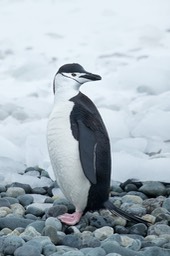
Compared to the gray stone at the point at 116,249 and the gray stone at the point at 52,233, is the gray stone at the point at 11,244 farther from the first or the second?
the gray stone at the point at 116,249

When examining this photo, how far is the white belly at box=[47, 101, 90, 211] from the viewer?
12.9 ft

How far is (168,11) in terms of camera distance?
9438 millimetres

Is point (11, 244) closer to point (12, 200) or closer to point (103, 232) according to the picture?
point (103, 232)

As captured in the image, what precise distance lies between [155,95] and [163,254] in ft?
11.6

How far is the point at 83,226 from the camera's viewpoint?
394cm

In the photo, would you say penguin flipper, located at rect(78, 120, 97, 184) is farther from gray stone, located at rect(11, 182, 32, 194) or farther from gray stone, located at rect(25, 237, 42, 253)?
gray stone, located at rect(11, 182, 32, 194)

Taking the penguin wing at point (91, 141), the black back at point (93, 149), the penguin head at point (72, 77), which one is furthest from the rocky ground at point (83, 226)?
the penguin head at point (72, 77)

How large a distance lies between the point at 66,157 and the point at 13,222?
1.22 ft

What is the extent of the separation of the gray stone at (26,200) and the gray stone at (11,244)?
0.75m

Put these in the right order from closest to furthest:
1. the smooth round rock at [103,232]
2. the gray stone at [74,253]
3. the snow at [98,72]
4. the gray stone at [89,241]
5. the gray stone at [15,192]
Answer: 1. the gray stone at [74,253]
2. the gray stone at [89,241]
3. the smooth round rock at [103,232]
4. the gray stone at [15,192]
5. the snow at [98,72]

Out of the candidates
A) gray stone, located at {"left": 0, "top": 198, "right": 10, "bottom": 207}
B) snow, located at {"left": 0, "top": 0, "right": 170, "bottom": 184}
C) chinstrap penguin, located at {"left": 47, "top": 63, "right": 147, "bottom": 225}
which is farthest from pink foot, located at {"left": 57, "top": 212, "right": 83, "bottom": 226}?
snow, located at {"left": 0, "top": 0, "right": 170, "bottom": 184}

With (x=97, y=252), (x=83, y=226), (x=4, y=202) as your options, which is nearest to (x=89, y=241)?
(x=97, y=252)

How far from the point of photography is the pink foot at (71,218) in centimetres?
393

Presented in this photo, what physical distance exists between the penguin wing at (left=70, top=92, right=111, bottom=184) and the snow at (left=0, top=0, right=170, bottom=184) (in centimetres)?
88
